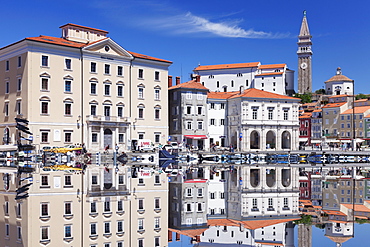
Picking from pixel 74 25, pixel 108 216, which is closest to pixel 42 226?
pixel 108 216

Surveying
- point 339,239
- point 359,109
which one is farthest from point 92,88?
point 359,109

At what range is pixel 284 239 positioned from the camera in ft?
35.6

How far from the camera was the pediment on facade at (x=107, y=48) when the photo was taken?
57.4 meters

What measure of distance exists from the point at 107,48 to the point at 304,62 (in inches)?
4460

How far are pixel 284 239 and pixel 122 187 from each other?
12045mm

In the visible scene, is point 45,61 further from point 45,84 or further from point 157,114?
point 157,114

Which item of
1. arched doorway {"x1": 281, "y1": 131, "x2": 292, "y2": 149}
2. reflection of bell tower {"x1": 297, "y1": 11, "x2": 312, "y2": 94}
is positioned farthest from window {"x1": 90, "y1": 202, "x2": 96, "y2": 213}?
reflection of bell tower {"x1": 297, "y1": 11, "x2": 312, "y2": 94}

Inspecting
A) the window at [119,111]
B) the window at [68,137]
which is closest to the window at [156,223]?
the window at [68,137]

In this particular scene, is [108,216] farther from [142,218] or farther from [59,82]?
[59,82]

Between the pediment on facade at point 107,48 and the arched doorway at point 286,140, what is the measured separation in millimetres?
30338

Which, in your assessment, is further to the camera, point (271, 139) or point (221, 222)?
point (271, 139)

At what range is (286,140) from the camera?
7812 cm

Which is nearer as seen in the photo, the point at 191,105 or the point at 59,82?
the point at 59,82

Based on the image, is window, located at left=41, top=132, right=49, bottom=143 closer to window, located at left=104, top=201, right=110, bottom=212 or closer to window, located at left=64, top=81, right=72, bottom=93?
window, located at left=64, top=81, right=72, bottom=93
